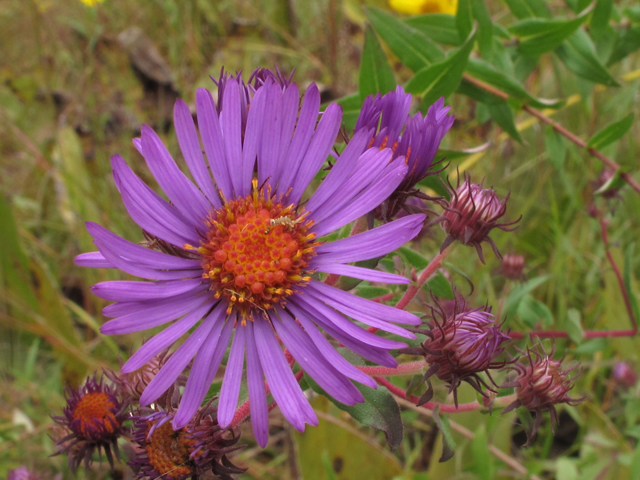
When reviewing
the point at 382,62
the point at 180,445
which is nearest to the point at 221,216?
the point at 180,445

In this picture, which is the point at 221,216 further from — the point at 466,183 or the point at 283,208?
the point at 466,183

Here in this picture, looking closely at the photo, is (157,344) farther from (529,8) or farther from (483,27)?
(529,8)

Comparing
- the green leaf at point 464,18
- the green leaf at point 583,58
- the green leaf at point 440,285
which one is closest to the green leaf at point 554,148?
the green leaf at point 583,58

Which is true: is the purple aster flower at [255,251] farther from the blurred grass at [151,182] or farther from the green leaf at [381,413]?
the blurred grass at [151,182]

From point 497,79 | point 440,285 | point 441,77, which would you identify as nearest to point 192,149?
point 440,285

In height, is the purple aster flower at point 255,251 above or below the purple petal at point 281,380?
above

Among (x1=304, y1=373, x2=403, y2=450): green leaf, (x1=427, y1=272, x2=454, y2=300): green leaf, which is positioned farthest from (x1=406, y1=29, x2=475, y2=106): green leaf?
(x1=304, y1=373, x2=403, y2=450): green leaf
